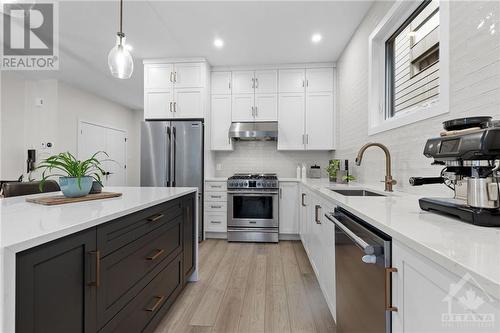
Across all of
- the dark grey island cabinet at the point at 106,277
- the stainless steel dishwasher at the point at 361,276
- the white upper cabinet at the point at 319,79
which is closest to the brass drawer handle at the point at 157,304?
the dark grey island cabinet at the point at 106,277

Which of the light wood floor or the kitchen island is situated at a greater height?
the kitchen island

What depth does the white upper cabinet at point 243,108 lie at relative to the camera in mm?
3955

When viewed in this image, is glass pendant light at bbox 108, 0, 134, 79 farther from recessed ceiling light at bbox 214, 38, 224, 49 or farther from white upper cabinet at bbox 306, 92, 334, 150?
white upper cabinet at bbox 306, 92, 334, 150

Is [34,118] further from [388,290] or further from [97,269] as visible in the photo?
[388,290]

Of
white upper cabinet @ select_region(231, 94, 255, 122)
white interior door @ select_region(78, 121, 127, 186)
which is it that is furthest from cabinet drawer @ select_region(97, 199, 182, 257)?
white interior door @ select_region(78, 121, 127, 186)

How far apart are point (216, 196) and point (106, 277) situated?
260 centimetres

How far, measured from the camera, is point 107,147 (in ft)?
20.4

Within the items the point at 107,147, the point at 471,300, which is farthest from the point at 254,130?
the point at 107,147

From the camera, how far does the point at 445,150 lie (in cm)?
84

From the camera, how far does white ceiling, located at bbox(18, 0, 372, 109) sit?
2.55m

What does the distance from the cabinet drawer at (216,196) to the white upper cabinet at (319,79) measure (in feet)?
7.06

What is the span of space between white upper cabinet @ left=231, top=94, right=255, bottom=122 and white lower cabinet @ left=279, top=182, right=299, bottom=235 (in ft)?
4.11

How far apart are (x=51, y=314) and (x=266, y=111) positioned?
3.57 meters

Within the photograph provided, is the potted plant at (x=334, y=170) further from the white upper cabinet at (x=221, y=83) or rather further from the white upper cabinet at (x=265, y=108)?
the white upper cabinet at (x=221, y=83)
